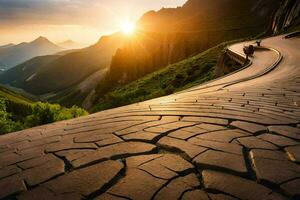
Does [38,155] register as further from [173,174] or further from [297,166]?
[297,166]

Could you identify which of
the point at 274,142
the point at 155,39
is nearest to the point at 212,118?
the point at 274,142

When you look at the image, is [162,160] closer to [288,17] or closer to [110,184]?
[110,184]

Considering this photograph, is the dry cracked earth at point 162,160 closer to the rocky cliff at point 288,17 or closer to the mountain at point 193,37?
the rocky cliff at point 288,17

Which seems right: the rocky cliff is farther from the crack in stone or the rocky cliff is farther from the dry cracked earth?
the crack in stone

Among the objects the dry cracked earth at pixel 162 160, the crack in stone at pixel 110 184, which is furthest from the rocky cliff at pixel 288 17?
the crack in stone at pixel 110 184

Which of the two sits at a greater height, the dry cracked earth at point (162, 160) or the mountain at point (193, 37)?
the mountain at point (193, 37)

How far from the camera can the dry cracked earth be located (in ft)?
7.54

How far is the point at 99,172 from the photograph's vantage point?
2.65 metres

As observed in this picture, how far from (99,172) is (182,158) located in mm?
780

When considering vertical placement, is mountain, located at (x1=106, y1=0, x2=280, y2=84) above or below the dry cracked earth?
above

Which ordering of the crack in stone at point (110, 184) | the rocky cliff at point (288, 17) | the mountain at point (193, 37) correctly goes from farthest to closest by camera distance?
Result: the mountain at point (193, 37)
the rocky cliff at point (288, 17)
the crack in stone at point (110, 184)

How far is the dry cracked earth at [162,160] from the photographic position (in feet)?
7.54

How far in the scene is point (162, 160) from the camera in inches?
112

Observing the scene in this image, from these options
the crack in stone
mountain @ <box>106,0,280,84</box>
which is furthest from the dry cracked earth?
mountain @ <box>106,0,280,84</box>
